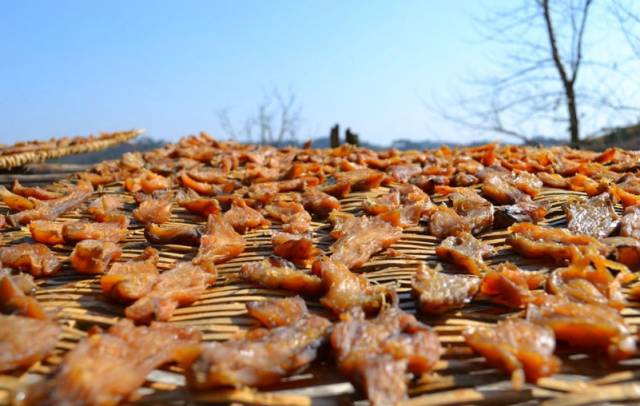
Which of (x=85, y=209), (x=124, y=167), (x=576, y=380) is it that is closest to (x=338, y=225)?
(x=576, y=380)

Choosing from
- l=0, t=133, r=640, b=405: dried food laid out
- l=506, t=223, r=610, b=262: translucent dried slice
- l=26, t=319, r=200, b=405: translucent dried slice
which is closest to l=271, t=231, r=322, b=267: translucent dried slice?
l=0, t=133, r=640, b=405: dried food laid out

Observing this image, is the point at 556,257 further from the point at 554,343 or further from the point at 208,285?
the point at 208,285

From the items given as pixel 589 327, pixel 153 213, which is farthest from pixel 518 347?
pixel 153 213

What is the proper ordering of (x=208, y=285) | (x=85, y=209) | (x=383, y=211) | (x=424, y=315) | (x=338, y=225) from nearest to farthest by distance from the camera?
(x=424, y=315)
(x=208, y=285)
(x=338, y=225)
(x=383, y=211)
(x=85, y=209)

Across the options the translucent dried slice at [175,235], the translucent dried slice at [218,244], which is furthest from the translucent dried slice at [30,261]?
the translucent dried slice at [218,244]

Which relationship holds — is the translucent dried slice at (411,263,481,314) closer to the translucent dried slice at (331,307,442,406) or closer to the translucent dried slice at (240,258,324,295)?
the translucent dried slice at (331,307,442,406)

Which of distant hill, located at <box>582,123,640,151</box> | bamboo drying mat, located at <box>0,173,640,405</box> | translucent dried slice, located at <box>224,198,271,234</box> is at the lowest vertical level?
bamboo drying mat, located at <box>0,173,640,405</box>

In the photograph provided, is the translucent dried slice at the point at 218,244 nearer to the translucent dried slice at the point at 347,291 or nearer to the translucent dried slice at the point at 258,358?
the translucent dried slice at the point at 347,291
